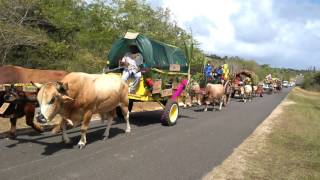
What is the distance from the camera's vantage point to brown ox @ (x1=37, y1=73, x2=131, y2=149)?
8484 millimetres

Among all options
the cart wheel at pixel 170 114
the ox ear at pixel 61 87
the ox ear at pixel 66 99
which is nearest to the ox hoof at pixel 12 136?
the ox ear at pixel 66 99

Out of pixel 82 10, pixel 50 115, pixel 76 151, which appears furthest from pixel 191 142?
pixel 82 10

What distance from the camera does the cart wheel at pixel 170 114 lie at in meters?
13.6

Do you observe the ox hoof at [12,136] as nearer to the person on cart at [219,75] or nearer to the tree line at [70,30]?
the tree line at [70,30]

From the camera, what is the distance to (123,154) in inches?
361

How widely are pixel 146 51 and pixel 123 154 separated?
4827 mm

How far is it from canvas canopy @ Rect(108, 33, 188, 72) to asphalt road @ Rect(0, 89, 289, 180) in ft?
6.89

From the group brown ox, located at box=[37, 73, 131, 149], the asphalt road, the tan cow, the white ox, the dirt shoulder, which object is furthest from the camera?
the white ox

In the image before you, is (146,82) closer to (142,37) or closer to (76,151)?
(142,37)

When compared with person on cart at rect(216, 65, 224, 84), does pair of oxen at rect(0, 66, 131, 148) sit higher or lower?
lower

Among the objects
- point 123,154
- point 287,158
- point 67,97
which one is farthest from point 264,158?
point 67,97

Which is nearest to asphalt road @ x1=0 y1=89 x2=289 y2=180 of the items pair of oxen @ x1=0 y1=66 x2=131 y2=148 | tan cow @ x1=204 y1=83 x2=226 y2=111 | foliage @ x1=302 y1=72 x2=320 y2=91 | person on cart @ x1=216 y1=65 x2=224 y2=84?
pair of oxen @ x1=0 y1=66 x2=131 y2=148

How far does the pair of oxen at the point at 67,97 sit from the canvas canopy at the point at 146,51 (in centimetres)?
215

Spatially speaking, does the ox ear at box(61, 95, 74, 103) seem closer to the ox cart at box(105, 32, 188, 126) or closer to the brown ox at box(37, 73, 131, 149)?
the brown ox at box(37, 73, 131, 149)
